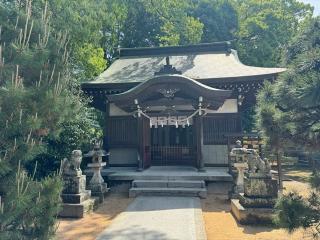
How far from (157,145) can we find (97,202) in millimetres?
5241

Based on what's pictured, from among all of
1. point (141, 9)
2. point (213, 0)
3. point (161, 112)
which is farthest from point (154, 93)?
point (213, 0)

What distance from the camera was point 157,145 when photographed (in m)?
13.7

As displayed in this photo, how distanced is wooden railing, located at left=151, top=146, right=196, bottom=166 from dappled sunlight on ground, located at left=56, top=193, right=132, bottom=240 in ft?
12.5

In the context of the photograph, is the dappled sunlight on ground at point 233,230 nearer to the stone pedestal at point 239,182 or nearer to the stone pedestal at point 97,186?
the stone pedestal at point 239,182

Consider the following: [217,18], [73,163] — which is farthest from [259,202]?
[217,18]

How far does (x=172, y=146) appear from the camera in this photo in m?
13.4

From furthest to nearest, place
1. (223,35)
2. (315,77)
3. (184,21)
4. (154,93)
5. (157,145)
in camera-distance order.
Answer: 1. (223,35)
2. (184,21)
3. (157,145)
4. (154,93)
5. (315,77)

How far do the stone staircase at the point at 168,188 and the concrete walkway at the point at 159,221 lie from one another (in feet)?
1.74

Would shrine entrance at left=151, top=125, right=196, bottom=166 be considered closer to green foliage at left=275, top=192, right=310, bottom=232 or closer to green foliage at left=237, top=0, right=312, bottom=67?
green foliage at left=275, top=192, right=310, bottom=232

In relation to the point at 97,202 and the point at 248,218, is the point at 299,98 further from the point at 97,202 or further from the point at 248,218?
the point at 97,202

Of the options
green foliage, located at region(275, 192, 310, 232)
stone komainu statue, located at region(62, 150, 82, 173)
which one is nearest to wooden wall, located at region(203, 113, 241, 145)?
stone komainu statue, located at region(62, 150, 82, 173)

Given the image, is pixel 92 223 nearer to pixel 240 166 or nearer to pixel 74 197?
pixel 74 197

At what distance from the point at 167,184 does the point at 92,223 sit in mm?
3803

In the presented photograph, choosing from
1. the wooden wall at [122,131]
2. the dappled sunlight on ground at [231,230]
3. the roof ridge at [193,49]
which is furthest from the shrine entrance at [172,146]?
the roof ridge at [193,49]
